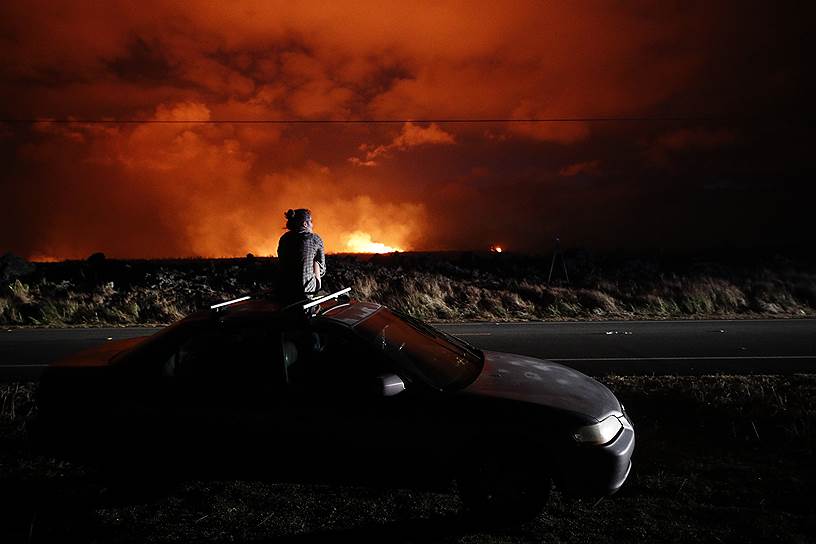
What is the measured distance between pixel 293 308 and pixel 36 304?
16.4 m

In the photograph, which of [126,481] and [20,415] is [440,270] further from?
[126,481]

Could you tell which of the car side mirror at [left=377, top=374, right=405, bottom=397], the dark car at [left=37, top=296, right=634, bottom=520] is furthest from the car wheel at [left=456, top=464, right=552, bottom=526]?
the car side mirror at [left=377, top=374, right=405, bottom=397]

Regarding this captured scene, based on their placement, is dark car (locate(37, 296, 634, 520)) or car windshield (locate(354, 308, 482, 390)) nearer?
dark car (locate(37, 296, 634, 520))

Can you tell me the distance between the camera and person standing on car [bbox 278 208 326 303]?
7273mm

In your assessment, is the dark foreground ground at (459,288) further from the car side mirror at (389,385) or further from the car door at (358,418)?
the car side mirror at (389,385)

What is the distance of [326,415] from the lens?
12.8ft

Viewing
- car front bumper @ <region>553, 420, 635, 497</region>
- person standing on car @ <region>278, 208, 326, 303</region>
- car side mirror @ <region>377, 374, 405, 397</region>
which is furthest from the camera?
person standing on car @ <region>278, 208, 326, 303</region>

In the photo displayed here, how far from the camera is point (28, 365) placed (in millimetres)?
9648

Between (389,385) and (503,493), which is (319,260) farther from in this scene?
(503,493)

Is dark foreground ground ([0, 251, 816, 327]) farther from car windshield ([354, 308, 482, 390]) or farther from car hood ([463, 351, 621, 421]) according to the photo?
car hood ([463, 351, 621, 421])

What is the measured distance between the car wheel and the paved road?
4999 millimetres

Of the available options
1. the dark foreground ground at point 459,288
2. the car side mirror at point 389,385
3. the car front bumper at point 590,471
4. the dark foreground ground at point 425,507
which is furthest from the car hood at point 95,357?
the dark foreground ground at point 459,288

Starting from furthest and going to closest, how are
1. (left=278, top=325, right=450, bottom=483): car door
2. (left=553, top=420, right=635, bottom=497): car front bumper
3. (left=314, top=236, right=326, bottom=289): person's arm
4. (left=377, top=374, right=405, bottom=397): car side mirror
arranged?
(left=314, top=236, right=326, bottom=289): person's arm → (left=278, top=325, right=450, bottom=483): car door → (left=553, top=420, right=635, bottom=497): car front bumper → (left=377, top=374, right=405, bottom=397): car side mirror

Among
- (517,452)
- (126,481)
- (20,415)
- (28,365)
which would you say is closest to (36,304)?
(28,365)
